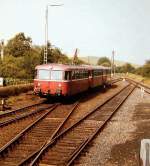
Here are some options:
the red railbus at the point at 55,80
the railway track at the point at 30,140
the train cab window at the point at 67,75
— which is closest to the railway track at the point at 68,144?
the railway track at the point at 30,140

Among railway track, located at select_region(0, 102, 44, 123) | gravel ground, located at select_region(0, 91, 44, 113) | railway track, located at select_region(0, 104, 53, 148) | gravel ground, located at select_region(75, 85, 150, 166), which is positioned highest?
gravel ground, located at select_region(0, 91, 44, 113)

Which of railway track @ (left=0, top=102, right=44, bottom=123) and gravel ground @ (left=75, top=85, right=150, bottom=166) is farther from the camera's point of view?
railway track @ (left=0, top=102, right=44, bottom=123)

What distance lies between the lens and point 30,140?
1323 centimetres

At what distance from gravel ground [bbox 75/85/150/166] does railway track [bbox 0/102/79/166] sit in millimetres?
1739

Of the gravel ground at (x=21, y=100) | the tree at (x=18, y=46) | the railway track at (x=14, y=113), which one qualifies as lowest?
the railway track at (x=14, y=113)

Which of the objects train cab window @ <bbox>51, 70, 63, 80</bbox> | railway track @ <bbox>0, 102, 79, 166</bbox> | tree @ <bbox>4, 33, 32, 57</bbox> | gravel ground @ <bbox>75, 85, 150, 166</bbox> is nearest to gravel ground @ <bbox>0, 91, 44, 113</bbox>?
train cab window @ <bbox>51, 70, 63, 80</bbox>

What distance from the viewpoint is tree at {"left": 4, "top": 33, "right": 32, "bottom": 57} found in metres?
52.4

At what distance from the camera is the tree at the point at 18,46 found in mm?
52406

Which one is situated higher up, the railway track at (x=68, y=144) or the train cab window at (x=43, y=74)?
the train cab window at (x=43, y=74)

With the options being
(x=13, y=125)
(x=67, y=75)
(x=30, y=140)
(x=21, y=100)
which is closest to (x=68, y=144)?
(x=30, y=140)

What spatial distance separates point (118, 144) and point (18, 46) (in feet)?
136

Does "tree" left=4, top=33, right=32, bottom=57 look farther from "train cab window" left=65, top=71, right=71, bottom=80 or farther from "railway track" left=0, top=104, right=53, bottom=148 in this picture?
"railway track" left=0, top=104, right=53, bottom=148

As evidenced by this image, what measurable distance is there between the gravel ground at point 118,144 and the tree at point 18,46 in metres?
35.1

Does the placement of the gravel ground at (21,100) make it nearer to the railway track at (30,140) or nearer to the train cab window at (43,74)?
the train cab window at (43,74)
